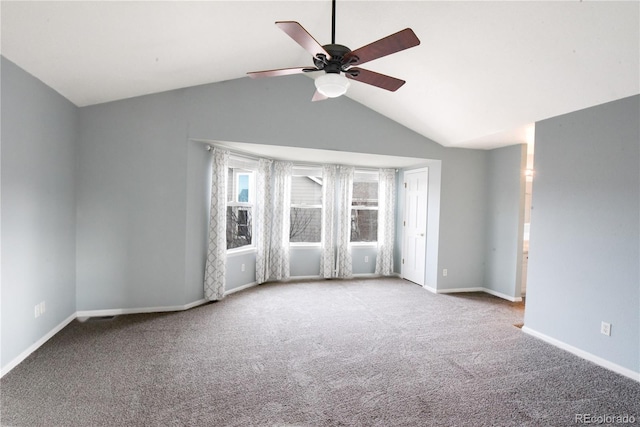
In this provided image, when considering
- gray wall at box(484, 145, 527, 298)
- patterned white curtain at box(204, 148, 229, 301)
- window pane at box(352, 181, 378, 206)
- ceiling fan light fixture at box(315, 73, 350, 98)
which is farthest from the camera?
window pane at box(352, 181, 378, 206)

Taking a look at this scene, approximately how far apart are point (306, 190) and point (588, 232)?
4018 millimetres

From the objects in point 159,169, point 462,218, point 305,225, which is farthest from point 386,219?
point 159,169

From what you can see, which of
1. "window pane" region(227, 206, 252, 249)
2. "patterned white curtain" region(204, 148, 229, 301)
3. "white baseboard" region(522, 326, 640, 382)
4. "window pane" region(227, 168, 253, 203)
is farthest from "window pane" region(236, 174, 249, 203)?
"white baseboard" region(522, 326, 640, 382)

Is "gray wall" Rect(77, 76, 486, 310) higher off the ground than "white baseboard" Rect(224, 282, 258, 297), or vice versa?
"gray wall" Rect(77, 76, 486, 310)

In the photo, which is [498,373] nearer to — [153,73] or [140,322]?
[140,322]

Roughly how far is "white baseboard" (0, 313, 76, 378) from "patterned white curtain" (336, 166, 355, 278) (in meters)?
3.87

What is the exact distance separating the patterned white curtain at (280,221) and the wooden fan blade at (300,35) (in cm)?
343

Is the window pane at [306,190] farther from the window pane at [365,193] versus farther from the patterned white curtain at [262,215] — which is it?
the window pane at [365,193]

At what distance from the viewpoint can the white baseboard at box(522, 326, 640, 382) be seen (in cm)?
255

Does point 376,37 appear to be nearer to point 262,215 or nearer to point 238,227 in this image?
point 262,215

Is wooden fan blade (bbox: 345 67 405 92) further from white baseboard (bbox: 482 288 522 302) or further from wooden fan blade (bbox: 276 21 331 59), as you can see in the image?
white baseboard (bbox: 482 288 522 302)

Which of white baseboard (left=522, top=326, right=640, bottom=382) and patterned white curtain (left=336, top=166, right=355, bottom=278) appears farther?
patterned white curtain (left=336, top=166, right=355, bottom=278)

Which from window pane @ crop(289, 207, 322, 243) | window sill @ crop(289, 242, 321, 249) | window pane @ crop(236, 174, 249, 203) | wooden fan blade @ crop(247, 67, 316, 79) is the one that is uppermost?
wooden fan blade @ crop(247, 67, 316, 79)

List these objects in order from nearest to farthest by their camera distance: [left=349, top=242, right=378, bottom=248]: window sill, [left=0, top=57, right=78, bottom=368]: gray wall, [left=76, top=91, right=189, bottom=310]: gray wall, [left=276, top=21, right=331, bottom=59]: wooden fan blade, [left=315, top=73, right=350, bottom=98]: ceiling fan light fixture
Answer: [left=276, top=21, right=331, bottom=59]: wooden fan blade, [left=315, top=73, right=350, bottom=98]: ceiling fan light fixture, [left=0, top=57, right=78, bottom=368]: gray wall, [left=76, top=91, right=189, bottom=310]: gray wall, [left=349, top=242, right=378, bottom=248]: window sill
